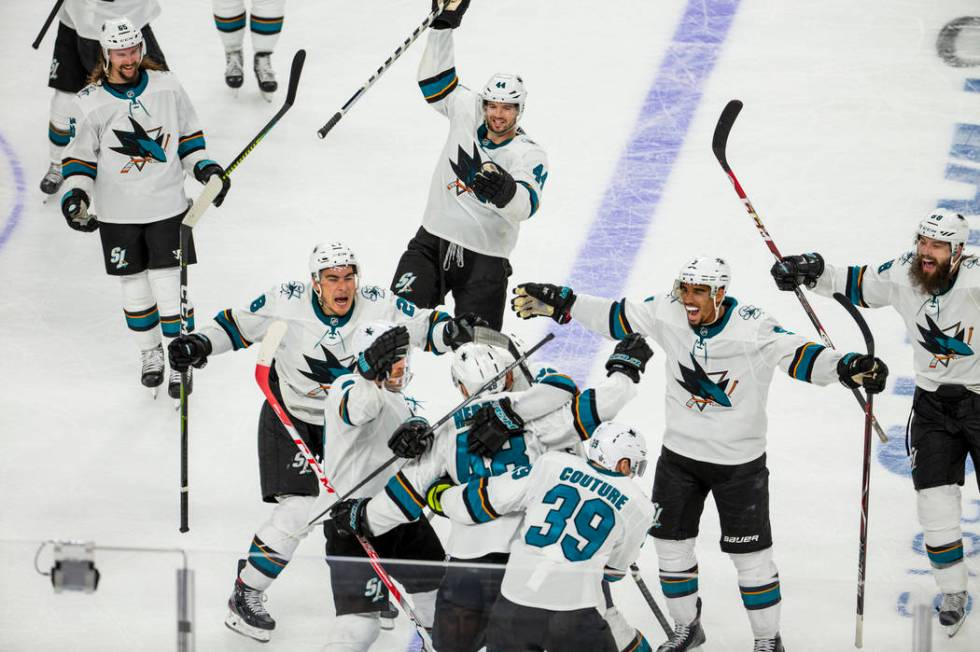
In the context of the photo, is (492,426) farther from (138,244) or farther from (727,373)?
(138,244)

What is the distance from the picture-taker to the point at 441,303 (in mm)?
6117

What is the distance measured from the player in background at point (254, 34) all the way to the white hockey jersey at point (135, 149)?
164cm

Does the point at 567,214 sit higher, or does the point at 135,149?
the point at 135,149

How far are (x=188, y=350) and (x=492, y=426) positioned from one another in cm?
116

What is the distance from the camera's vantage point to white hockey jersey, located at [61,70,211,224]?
20.2ft

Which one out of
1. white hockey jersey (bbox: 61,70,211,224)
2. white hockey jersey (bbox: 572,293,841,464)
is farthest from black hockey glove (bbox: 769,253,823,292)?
white hockey jersey (bbox: 61,70,211,224)

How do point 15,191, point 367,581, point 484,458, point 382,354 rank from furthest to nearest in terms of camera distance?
point 15,191 → point 382,354 → point 484,458 → point 367,581

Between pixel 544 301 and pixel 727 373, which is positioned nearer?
pixel 727 373

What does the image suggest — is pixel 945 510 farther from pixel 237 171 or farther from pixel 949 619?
pixel 237 171

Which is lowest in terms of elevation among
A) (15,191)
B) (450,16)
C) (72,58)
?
(15,191)

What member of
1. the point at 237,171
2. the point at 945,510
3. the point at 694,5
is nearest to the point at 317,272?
the point at 945,510

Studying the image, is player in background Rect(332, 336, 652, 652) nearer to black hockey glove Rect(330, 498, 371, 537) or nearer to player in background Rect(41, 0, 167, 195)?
black hockey glove Rect(330, 498, 371, 537)

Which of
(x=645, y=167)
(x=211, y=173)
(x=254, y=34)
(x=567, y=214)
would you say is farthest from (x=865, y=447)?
(x=254, y=34)

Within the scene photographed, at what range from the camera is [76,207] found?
600 cm
